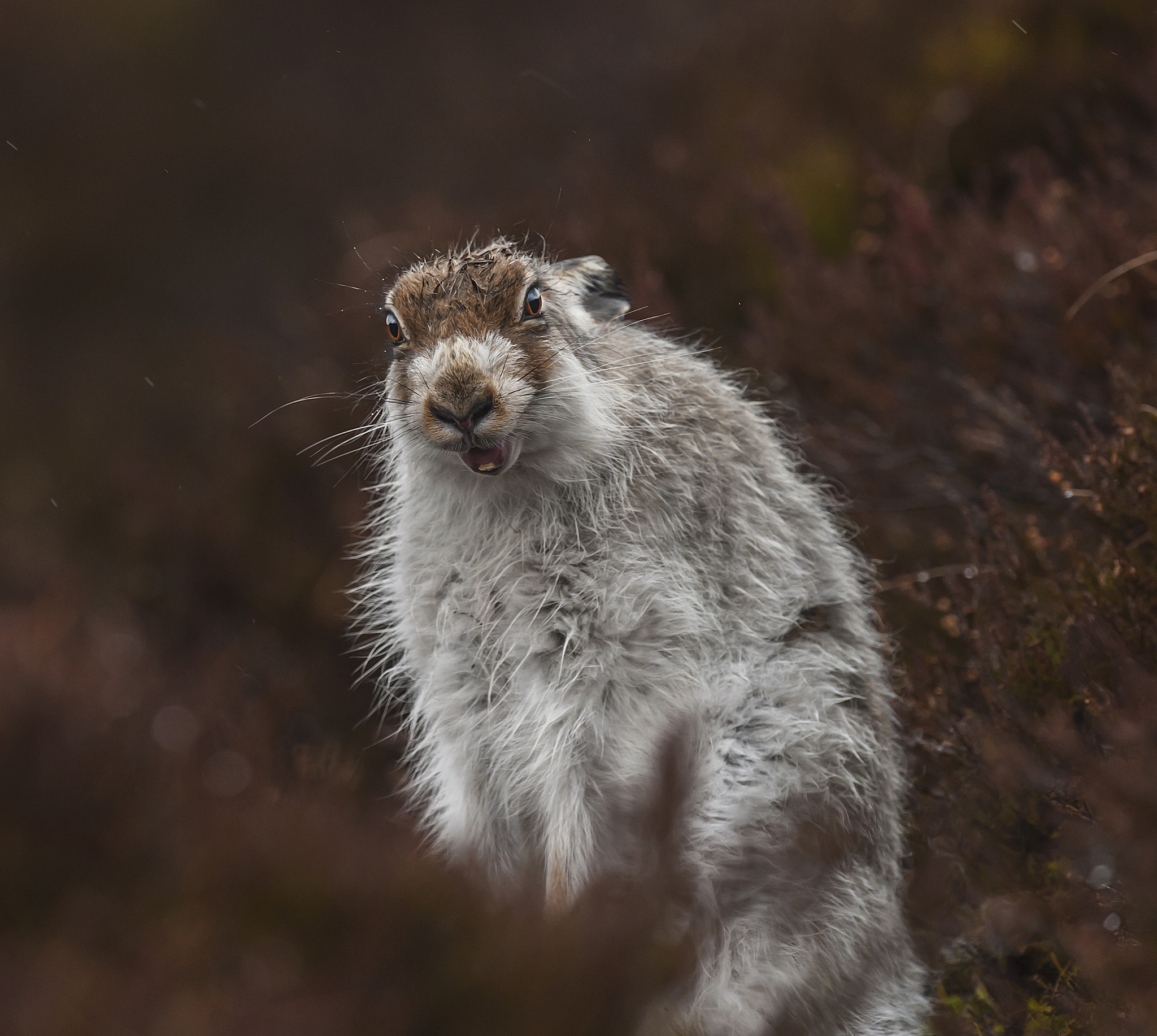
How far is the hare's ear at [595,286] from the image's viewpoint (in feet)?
12.6

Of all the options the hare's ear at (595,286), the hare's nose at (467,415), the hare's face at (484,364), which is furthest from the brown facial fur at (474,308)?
the hare's ear at (595,286)

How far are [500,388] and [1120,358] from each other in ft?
10.3

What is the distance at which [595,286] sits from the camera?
12.9 ft

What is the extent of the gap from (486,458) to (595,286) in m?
0.99

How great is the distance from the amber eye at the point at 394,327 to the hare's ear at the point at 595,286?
22.6 inches

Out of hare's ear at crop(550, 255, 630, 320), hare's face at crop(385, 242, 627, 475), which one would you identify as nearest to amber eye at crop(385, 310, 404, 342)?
hare's face at crop(385, 242, 627, 475)

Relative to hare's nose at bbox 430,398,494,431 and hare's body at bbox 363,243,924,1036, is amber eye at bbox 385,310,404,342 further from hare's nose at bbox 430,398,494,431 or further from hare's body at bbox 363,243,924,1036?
hare's nose at bbox 430,398,494,431

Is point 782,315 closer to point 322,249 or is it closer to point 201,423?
point 201,423

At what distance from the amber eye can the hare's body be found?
0.5 inches

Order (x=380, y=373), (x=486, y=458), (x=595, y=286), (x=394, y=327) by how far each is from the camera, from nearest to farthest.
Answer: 1. (x=486, y=458)
2. (x=394, y=327)
3. (x=595, y=286)
4. (x=380, y=373)

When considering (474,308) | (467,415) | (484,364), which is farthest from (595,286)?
(467,415)

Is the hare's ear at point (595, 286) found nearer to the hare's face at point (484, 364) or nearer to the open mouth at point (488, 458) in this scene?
the hare's face at point (484, 364)

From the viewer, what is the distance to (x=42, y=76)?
13523 millimetres

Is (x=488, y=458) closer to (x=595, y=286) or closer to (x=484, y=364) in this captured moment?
(x=484, y=364)
